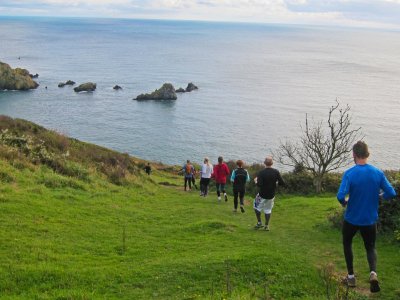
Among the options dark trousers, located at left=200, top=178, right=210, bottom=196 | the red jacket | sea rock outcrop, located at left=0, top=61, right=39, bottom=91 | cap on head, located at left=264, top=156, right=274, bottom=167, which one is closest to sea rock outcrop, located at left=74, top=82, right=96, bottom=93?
sea rock outcrop, located at left=0, top=61, right=39, bottom=91

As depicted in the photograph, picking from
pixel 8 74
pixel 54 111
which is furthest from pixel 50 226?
pixel 8 74

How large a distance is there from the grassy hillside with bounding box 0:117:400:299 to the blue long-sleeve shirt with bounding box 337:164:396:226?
5.09 feet

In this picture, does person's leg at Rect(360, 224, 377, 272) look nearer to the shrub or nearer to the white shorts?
the white shorts

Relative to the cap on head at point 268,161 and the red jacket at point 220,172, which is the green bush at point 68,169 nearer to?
the red jacket at point 220,172

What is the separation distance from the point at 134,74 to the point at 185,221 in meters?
138

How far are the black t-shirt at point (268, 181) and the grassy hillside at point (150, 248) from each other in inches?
50.6

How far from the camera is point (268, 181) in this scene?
13.5m

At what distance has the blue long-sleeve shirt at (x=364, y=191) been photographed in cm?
792

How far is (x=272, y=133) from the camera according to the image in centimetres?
8019

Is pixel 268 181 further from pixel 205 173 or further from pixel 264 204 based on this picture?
pixel 205 173

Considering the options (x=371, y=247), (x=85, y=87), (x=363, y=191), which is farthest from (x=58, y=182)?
(x=85, y=87)

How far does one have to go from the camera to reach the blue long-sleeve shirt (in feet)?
26.0

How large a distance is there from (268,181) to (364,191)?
5640mm

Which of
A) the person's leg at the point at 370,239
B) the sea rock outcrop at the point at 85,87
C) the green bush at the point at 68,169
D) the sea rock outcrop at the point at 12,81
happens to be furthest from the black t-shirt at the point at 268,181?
the sea rock outcrop at the point at 12,81
